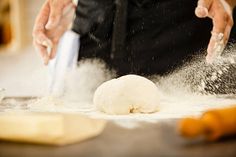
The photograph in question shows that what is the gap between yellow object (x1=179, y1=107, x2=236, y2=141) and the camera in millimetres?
528

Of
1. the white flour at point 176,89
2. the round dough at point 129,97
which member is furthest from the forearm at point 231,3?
the round dough at point 129,97

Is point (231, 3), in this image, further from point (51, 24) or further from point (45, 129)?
point (45, 129)

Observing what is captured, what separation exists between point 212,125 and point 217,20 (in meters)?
0.71

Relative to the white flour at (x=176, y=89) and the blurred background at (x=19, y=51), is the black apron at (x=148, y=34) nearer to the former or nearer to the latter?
the white flour at (x=176, y=89)

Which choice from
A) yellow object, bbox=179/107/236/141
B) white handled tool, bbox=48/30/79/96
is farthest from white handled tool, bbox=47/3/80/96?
yellow object, bbox=179/107/236/141

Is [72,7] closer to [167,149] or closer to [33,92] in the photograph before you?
[33,92]

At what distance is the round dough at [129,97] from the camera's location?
911mm

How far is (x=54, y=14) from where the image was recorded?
1.27m

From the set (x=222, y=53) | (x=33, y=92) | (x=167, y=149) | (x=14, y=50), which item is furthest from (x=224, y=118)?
(x=14, y=50)

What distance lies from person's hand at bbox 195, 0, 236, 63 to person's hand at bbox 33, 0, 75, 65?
41cm

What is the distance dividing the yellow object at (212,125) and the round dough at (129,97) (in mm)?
362

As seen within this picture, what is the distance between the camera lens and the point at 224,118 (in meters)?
0.55

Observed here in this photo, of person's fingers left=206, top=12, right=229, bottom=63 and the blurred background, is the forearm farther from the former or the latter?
the blurred background

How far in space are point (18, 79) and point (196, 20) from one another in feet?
2.52
